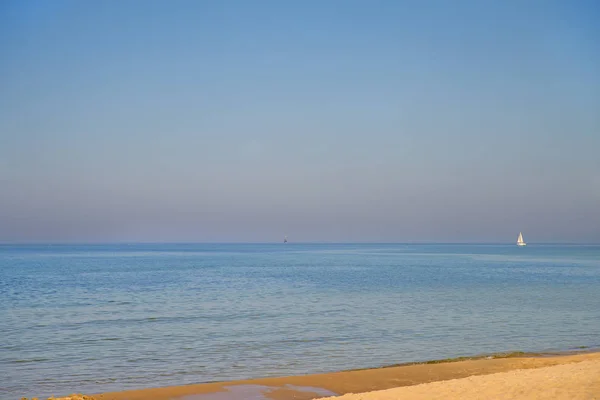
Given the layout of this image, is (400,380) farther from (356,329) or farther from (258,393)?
(356,329)

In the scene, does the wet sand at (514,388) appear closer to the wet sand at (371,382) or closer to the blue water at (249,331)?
the wet sand at (371,382)

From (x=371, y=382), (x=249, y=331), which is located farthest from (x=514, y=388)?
(x=249, y=331)

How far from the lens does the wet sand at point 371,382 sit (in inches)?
536

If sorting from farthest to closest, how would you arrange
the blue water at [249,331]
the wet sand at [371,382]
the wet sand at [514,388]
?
the blue water at [249,331], the wet sand at [371,382], the wet sand at [514,388]

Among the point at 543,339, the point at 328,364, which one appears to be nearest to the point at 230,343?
the point at 328,364

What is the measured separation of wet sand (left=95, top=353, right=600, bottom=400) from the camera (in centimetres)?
1362

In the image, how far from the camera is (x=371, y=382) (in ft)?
51.4

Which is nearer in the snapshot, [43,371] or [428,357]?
[43,371]

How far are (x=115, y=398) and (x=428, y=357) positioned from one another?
10.3 metres

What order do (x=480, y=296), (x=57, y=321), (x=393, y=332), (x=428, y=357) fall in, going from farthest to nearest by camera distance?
(x=480, y=296)
(x=57, y=321)
(x=393, y=332)
(x=428, y=357)

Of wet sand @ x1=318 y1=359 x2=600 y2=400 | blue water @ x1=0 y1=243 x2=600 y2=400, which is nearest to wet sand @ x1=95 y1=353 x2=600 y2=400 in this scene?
wet sand @ x1=318 y1=359 x2=600 y2=400

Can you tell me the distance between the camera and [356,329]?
24.5 meters

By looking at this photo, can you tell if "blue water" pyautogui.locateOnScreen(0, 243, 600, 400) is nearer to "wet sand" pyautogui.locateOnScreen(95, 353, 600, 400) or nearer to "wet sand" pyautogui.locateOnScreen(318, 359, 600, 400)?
"wet sand" pyautogui.locateOnScreen(95, 353, 600, 400)

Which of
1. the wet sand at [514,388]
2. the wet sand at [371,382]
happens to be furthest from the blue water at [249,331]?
the wet sand at [514,388]
